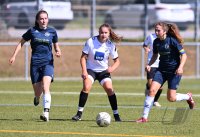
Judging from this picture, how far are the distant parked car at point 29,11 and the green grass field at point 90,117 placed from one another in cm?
710

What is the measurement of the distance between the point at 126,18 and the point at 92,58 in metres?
18.6

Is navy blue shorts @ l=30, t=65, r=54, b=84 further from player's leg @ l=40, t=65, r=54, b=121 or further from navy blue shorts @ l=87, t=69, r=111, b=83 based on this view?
navy blue shorts @ l=87, t=69, r=111, b=83

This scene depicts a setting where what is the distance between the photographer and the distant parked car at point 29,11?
30688mm

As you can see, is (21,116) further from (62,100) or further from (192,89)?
(192,89)

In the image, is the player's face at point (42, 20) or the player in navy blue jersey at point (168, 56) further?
the player's face at point (42, 20)

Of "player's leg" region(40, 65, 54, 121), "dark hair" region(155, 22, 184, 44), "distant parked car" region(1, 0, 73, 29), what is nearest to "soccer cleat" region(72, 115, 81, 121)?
"player's leg" region(40, 65, 54, 121)

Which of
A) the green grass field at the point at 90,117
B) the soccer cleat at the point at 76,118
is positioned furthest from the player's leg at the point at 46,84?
the soccer cleat at the point at 76,118

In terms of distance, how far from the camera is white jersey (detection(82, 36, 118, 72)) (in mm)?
Result: 14805

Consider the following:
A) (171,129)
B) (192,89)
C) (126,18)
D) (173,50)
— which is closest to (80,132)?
(171,129)

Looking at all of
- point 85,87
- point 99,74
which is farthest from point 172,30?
point 85,87

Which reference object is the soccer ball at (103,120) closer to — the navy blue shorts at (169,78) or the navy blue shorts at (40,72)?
the navy blue shorts at (169,78)

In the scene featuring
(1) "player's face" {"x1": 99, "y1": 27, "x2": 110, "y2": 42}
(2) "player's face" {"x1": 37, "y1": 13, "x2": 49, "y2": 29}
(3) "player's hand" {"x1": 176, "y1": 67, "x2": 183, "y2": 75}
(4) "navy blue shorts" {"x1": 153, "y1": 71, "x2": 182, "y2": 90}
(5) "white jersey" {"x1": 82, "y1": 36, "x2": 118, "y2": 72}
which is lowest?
(4) "navy blue shorts" {"x1": 153, "y1": 71, "x2": 182, "y2": 90}

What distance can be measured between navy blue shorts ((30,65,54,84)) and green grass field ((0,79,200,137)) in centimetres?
77

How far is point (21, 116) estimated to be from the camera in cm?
1548
